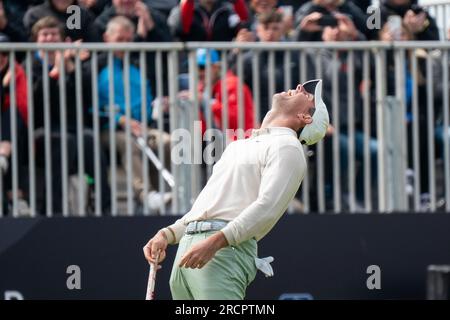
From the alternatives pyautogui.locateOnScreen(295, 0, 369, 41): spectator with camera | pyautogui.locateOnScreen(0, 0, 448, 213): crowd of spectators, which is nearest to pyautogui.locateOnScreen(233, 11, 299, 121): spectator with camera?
pyautogui.locateOnScreen(0, 0, 448, 213): crowd of spectators

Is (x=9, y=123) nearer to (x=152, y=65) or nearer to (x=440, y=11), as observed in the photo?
(x=152, y=65)

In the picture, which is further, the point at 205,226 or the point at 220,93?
the point at 220,93

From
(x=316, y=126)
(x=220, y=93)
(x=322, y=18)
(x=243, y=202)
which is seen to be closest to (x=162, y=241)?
(x=243, y=202)

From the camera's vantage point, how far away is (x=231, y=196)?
317 inches

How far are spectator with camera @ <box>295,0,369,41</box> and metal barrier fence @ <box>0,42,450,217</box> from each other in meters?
0.51

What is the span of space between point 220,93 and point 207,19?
3.17ft

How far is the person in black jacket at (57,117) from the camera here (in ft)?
39.8

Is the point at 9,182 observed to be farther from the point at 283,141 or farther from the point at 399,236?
the point at 283,141

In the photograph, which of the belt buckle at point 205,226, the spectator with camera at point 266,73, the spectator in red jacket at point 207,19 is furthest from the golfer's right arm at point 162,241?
the spectator in red jacket at point 207,19

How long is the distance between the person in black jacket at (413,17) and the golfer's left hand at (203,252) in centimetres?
595

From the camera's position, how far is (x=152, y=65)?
12.3 metres

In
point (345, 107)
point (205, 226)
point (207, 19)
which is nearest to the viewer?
point (205, 226)

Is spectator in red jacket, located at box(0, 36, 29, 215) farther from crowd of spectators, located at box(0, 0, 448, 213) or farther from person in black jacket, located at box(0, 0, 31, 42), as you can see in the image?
person in black jacket, located at box(0, 0, 31, 42)
